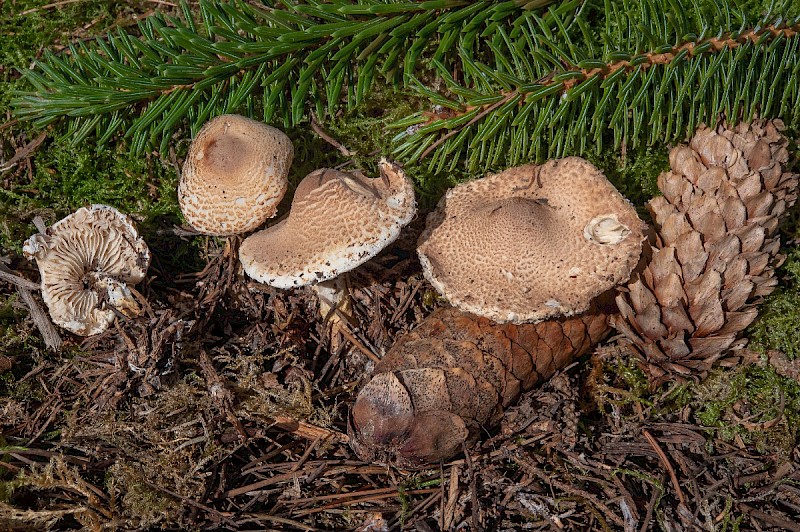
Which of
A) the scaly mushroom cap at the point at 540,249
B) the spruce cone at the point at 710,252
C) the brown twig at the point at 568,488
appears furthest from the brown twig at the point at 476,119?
the brown twig at the point at 568,488

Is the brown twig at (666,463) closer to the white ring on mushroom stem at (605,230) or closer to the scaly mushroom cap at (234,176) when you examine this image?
the white ring on mushroom stem at (605,230)

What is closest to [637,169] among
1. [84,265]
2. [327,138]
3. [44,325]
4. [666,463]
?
[666,463]

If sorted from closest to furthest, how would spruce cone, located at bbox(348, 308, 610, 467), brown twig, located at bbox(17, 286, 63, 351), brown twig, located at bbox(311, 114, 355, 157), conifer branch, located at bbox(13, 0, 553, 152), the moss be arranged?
1. spruce cone, located at bbox(348, 308, 610, 467)
2. conifer branch, located at bbox(13, 0, 553, 152)
3. the moss
4. brown twig, located at bbox(17, 286, 63, 351)
5. brown twig, located at bbox(311, 114, 355, 157)

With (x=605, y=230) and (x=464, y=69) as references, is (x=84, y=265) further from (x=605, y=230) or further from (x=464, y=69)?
(x=605, y=230)

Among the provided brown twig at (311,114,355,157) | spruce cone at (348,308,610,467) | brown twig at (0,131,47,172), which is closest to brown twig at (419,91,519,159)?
brown twig at (311,114,355,157)

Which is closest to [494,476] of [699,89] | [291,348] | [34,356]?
[291,348]

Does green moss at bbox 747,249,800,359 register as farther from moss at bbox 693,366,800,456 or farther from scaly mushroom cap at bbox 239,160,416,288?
scaly mushroom cap at bbox 239,160,416,288

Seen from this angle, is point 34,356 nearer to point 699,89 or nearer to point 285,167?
point 285,167
